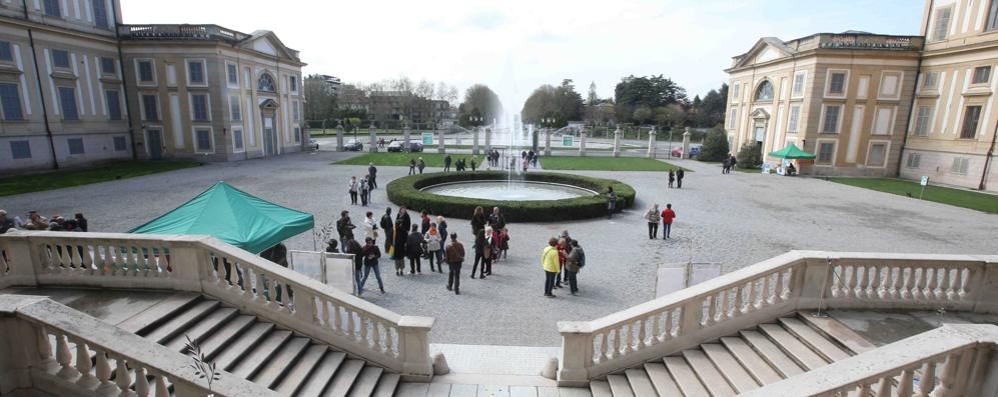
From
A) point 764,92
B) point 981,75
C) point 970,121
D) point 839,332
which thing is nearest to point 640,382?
point 839,332

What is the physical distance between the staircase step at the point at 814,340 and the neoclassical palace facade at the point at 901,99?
35.0 metres

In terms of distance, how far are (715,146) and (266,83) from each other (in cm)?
4257

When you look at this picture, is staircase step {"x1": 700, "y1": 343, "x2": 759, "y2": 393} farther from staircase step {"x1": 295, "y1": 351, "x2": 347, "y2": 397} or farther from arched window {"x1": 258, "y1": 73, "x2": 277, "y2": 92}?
arched window {"x1": 258, "y1": 73, "x2": 277, "y2": 92}

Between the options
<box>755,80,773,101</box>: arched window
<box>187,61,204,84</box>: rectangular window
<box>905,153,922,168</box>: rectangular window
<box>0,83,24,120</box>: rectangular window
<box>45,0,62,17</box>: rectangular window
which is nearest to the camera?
<box>0,83,24,120</box>: rectangular window

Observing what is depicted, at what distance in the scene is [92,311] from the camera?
6270 millimetres

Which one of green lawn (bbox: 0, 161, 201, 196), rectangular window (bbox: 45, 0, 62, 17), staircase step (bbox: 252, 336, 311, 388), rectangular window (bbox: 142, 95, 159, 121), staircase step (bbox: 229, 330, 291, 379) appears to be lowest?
green lawn (bbox: 0, 161, 201, 196)

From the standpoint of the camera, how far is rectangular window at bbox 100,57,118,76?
112 ft

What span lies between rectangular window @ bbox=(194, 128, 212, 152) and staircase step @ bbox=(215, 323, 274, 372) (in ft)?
122

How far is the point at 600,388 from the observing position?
22.2ft

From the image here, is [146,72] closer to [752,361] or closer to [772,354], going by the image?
[752,361]

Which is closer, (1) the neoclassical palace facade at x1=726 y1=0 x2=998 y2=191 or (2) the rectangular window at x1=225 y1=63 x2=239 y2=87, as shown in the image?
(1) the neoclassical palace facade at x1=726 y1=0 x2=998 y2=191

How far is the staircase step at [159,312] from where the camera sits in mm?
5828

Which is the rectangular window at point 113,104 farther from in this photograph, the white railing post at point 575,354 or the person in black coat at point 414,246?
the white railing post at point 575,354

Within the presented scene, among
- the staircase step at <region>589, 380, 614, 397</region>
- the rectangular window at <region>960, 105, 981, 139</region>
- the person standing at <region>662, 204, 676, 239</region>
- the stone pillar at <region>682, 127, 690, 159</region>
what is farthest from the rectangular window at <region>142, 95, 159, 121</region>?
the rectangular window at <region>960, 105, 981, 139</region>
